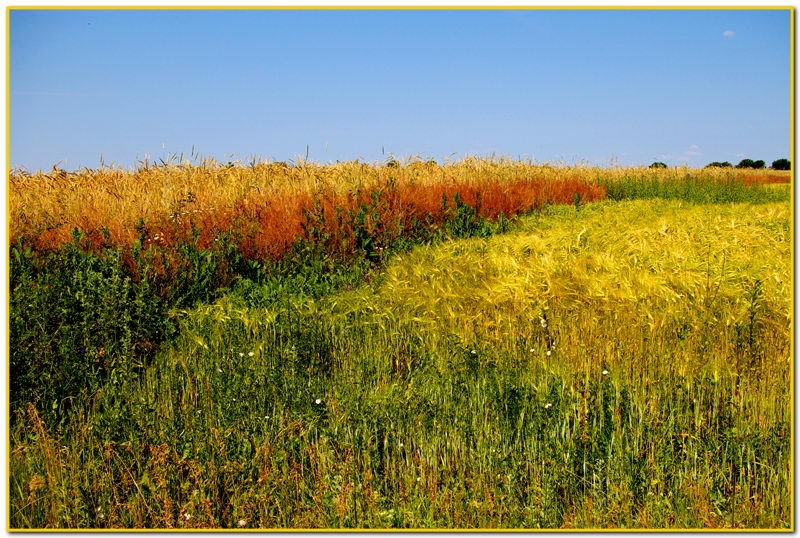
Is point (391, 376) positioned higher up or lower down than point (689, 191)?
lower down

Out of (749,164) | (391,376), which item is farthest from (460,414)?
(749,164)

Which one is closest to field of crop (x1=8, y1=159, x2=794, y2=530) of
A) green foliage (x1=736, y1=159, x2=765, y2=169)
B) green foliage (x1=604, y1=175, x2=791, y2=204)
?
green foliage (x1=604, y1=175, x2=791, y2=204)

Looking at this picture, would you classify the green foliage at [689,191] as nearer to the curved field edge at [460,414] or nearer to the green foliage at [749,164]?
the curved field edge at [460,414]

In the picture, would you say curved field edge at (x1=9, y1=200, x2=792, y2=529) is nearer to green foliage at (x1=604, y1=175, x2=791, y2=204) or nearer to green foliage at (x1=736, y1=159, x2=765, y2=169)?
green foliage at (x1=604, y1=175, x2=791, y2=204)

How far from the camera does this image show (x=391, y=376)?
4531 mm

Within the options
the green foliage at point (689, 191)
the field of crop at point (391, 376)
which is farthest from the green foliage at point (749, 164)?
the field of crop at point (391, 376)

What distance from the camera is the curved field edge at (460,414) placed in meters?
2.96

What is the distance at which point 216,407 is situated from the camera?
3.99 m

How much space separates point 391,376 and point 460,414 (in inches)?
36.6

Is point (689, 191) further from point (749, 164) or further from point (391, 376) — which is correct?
point (749, 164)

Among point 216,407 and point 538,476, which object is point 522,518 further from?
point 216,407

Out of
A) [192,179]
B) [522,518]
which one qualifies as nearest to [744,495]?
[522,518]

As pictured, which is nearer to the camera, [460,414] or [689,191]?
[460,414]

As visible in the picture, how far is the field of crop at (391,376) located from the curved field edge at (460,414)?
0.02 m
